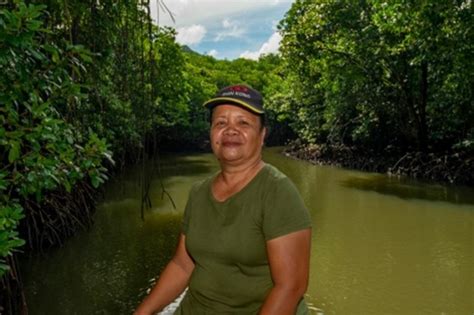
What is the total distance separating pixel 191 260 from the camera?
175 cm

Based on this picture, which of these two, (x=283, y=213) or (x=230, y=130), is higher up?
(x=230, y=130)

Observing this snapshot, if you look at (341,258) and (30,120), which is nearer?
(30,120)

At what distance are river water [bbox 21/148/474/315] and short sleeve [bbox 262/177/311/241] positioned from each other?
4.59 ft

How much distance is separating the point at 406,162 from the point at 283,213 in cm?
1564

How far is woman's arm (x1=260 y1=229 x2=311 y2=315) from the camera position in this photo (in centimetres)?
143

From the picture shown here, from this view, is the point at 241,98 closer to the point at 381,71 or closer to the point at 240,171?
the point at 240,171

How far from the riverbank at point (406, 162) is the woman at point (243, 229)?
13.2 metres

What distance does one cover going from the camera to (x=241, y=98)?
1.56m

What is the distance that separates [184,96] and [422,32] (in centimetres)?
1628

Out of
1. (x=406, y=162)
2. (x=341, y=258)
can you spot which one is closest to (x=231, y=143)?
(x=341, y=258)

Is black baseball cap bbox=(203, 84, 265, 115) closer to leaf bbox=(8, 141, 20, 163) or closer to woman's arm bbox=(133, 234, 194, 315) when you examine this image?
woman's arm bbox=(133, 234, 194, 315)

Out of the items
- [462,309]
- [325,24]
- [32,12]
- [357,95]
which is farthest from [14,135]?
[357,95]

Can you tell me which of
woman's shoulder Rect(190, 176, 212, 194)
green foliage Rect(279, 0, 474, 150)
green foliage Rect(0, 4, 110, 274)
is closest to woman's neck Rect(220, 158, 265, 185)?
woman's shoulder Rect(190, 176, 212, 194)

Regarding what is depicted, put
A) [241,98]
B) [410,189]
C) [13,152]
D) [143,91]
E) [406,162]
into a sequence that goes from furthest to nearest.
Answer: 1. [406,162]
2. [410,189]
3. [143,91]
4. [13,152]
5. [241,98]
